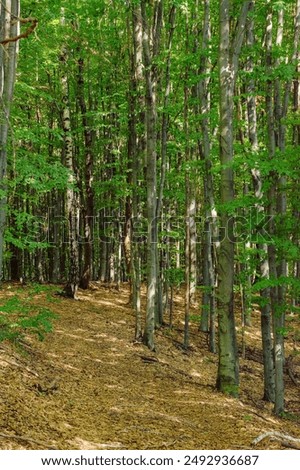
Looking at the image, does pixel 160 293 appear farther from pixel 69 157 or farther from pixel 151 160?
pixel 69 157

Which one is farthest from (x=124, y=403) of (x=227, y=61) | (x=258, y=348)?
(x=258, y=348)

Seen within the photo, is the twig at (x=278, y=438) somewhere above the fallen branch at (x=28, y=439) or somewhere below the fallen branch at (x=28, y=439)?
below

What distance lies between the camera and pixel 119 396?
7910 millimetres

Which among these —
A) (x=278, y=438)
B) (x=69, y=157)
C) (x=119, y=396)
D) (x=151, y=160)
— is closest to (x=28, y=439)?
(x=119, y=396)

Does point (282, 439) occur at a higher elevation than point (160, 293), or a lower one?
lower

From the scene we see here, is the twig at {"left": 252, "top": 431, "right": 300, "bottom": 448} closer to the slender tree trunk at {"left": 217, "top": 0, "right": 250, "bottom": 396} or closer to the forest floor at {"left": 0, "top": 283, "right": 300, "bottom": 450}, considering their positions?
the forest floor at {"left": 0, "top": 283, "right": 300, "bottom": 450}

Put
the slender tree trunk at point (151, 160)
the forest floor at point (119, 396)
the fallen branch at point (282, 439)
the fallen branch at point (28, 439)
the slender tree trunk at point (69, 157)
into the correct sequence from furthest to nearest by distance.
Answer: the slender tree trunk at point (69, 157) → the slender tree trunk at point (151, 160) → the fallen branch at point (282, 439) → the forest floor at point (119, 396) → the fallen branch at point (28, 439)

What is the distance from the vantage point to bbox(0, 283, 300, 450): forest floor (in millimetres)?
5582

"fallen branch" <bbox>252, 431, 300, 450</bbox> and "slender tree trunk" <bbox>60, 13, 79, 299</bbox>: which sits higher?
"slender tree trunk" <bbox>60, 13, 79, 299</bbox>

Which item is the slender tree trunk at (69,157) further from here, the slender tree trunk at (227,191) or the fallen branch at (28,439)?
the fallen branch at (28,439)

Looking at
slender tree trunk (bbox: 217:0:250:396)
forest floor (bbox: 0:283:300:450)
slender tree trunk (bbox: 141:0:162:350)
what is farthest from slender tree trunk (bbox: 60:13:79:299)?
slender tree trunk (bbox: 217:0:250:396)

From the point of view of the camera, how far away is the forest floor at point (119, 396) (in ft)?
18.3

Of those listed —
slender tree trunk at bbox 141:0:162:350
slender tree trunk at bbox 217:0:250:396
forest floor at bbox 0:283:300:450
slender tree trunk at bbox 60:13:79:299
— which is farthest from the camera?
slender tree trunk at bbox 60:13:79:299

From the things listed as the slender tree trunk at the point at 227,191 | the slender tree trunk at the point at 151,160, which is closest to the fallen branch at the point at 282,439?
the slender tree trunk at the point at 227,191
